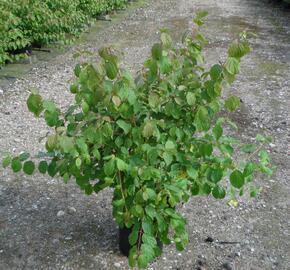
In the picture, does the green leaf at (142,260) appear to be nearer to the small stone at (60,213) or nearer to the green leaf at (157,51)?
the green leaf at (157,51)

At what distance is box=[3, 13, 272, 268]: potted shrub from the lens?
206 centimetres

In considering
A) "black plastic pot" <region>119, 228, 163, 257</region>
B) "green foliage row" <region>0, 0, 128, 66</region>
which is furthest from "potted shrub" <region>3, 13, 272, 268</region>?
"green foliage row" <region>0, 0, 128, 66</region>

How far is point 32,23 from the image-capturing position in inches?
243

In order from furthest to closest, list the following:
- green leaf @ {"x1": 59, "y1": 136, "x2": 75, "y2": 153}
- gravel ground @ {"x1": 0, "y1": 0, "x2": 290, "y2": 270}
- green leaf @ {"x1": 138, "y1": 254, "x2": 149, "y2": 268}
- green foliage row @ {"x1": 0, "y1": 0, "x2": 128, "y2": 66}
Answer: green foliage row @ {"x1": 0, "y1": 0, "x2": 128, "y2": 66} < gravel ground @ {"x1": 0, "y1": 0, "x2": 290, "y2": 270} < green leaf @ {"x1": 138, "y1": 254, "x2": 149, "y2": 268} < green leaf @ {"x1": 59, "y1": 136, "x2": 75, "y2": 153}

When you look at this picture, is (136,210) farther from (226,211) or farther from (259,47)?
(259,47)

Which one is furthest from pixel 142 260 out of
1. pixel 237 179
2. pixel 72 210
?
pixel 72 210

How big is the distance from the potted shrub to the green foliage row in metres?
3.42

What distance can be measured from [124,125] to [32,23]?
4.43 meters

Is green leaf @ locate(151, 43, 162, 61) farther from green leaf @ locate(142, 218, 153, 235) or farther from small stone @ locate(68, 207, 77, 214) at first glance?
small stone @ locate(68, 207, 77, 214)

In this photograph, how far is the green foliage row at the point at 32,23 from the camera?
5.42 m

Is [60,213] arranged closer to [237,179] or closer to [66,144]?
[66,144]

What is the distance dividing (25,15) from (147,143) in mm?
4356

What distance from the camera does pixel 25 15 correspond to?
6062 millimetres

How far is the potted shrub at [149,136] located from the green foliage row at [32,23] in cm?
342
